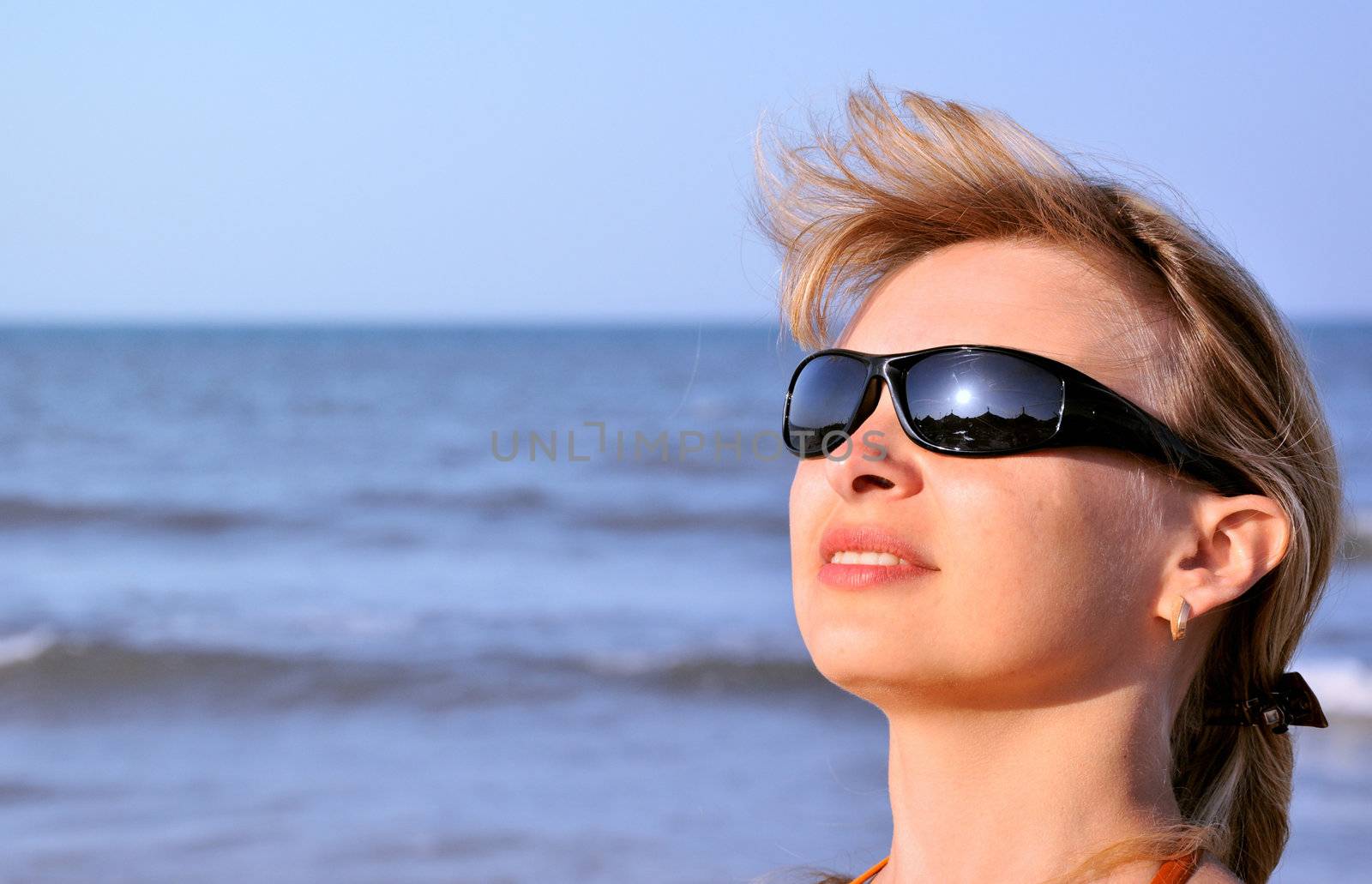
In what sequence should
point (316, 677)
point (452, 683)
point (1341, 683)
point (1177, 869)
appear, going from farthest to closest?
point (316, 677), point (452, 683), point (1341, 683), point (1177, 869)

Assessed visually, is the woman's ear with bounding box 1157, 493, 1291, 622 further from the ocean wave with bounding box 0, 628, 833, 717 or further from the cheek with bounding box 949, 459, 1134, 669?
the ocean wave with bounding box 0, 628, 833, 717

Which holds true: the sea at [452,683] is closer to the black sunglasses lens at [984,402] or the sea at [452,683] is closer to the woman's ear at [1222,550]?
the woman's ear at [1222,550]

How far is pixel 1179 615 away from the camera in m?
1.67

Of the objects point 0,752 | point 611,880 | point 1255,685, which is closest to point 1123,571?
point 1255,685

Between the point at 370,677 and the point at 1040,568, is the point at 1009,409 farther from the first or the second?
the point at 370,677

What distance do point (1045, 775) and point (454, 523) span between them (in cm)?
1239

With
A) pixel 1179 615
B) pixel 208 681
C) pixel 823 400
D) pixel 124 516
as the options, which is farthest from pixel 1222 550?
pixel 124 516

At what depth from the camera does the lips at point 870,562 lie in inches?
65.6

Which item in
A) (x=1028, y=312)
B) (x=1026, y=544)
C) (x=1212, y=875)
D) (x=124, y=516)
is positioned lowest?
(x=124, y=516)

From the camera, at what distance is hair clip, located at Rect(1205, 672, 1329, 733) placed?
184cm

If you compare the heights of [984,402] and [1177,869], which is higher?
[984,402]

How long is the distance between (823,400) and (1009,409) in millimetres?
320

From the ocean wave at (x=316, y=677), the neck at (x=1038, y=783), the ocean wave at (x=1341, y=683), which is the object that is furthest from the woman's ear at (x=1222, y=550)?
the ocean wave at (x=316, y=677)

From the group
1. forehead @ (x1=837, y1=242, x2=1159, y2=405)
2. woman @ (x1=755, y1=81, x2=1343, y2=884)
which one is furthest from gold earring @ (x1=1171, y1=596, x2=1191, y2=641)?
forehead @ (x1=837, y1=242, x2=1159, y2=405)
